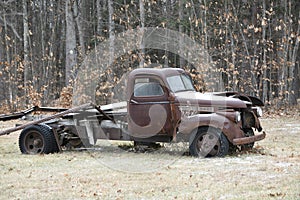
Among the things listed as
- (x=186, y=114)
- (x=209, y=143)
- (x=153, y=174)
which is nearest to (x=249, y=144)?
(x=209, y=143)

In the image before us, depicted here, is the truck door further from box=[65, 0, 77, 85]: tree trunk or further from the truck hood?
box=[65, 0, 77, 85]: tree trunk

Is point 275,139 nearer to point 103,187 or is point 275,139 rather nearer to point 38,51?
point 103,187

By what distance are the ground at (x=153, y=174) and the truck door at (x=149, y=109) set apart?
1.80ft

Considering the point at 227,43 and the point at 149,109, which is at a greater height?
the point at 227,43

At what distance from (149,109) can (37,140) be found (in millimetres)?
2783

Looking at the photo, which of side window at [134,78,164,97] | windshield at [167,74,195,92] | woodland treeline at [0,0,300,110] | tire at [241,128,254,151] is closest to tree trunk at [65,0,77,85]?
woodland treeline at [0,0,300,110]

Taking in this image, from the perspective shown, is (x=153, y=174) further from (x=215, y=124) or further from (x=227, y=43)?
(x=227, y=43)

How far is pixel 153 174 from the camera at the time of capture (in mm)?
9297

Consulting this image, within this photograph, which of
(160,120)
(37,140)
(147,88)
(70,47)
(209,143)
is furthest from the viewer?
(70,47)

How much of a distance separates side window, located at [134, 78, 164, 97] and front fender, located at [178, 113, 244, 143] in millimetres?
959

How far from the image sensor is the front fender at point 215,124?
10836 mm

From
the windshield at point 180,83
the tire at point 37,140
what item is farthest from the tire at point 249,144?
the tire at point 37,140

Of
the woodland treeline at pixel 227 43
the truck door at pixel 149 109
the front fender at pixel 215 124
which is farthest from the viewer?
the woodland treeline at pixel 227 43

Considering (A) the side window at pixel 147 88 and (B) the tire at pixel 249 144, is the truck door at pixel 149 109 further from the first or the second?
(B) the tire at pixel 249 144
